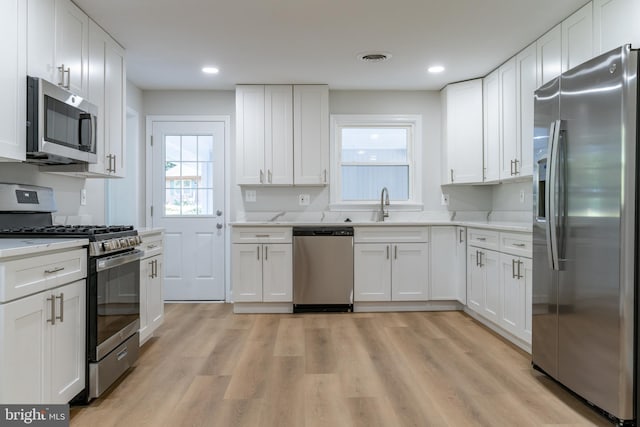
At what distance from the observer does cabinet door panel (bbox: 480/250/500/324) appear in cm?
346

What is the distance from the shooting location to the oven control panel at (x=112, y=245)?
2.21m

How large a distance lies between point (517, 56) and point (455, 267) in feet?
6.74

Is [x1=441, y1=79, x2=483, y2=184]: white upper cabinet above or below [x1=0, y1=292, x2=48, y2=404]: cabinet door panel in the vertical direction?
above

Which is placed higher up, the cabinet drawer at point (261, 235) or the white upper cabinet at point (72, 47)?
the white upper cabinet at point (72, 47)

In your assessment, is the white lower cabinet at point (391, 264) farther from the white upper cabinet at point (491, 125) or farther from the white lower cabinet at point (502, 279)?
the white upper cabinet at point (491, 125)

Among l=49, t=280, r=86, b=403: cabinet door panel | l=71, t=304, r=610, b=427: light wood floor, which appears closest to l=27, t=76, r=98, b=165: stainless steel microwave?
l=49, t=280, r=86, b=403: cabinet door panel

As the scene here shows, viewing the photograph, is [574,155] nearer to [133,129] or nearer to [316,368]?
[316,368]

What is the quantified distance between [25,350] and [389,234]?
128 inches

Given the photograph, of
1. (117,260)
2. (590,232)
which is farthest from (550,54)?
(117,260)

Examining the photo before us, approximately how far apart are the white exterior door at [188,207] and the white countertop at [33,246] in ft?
8.67

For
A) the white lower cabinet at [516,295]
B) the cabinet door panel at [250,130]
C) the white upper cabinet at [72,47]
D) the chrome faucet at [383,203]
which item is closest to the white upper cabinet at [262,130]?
the cabinet door panel at [250,130]

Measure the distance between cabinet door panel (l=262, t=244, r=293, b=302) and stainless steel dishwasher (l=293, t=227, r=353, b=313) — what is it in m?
0.06

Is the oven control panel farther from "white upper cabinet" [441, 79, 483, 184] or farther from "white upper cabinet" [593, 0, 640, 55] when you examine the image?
"white upper cabinet" [441, 79, 483, 184]

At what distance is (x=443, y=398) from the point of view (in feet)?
7.65
